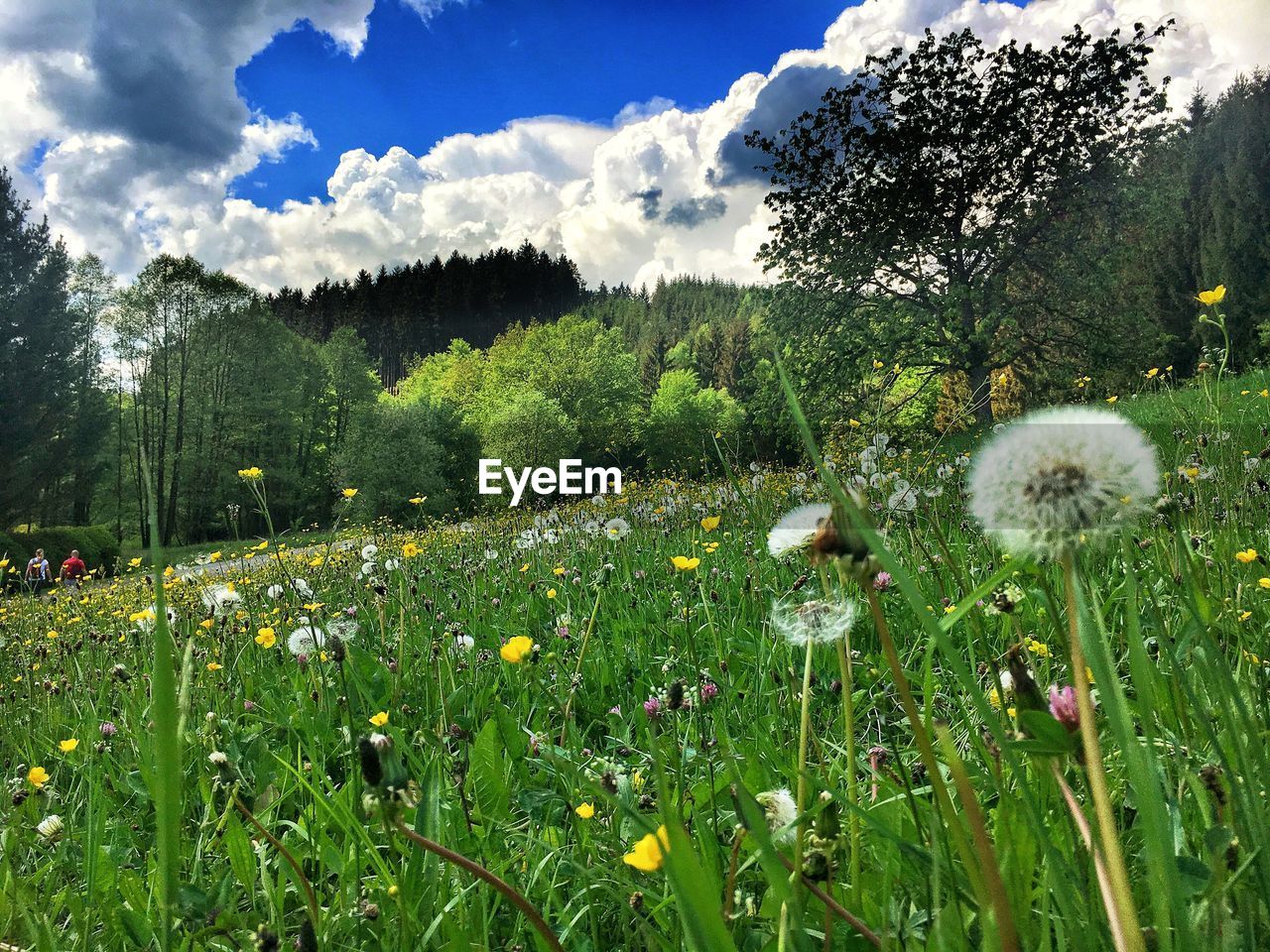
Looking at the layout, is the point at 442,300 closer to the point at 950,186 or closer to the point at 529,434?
the point at 529,434

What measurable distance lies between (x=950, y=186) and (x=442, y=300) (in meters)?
73.1

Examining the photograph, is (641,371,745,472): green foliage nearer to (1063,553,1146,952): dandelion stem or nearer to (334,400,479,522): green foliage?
(334,400,479,522): green foliage

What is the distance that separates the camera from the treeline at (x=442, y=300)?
7312 cm

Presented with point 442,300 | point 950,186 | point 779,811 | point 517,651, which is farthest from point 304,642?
point 442,300

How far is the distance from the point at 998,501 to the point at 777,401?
12870mm

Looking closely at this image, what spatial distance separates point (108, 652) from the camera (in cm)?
322

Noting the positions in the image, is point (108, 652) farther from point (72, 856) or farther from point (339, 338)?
point (339, 338)

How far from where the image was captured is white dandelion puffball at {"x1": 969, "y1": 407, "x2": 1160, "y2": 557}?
0.49 m

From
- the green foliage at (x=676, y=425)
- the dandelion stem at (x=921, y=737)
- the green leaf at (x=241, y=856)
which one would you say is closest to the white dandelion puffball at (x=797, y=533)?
the dandelion stem at (x=921, y=737)

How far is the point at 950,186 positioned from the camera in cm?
1320

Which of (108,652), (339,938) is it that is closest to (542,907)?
(339,938)

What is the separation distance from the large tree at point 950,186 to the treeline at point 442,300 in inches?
2386

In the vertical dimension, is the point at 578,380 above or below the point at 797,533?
above

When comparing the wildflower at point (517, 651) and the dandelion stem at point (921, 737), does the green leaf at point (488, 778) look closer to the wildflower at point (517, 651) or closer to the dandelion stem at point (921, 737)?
the wildflower at point (517, 651)
